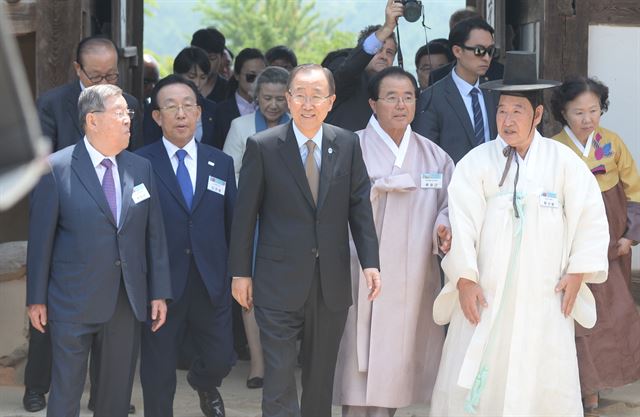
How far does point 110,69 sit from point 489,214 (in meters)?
2.16

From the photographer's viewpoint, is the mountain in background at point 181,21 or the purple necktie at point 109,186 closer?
the purple necktie at point 109,186

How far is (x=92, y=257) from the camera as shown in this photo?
4602 mm

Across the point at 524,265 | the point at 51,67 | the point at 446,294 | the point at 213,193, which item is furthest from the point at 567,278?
the point at 51,67

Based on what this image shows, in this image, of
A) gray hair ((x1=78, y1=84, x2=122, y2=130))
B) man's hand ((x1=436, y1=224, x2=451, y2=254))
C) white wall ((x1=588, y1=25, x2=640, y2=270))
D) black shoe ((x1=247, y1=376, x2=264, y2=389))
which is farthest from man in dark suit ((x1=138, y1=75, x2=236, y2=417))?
white wall ((x1=588, y1=25, x2=640, y2=270))

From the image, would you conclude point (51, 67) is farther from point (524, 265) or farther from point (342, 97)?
point (524, 265)

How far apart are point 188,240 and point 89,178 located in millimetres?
726

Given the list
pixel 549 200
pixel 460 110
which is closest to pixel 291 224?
pixel 549 200

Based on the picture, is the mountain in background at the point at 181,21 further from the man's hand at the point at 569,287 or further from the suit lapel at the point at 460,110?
the man's hand at the point at 569,287

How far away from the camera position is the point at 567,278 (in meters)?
4.75

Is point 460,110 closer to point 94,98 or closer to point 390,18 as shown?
point 390,18

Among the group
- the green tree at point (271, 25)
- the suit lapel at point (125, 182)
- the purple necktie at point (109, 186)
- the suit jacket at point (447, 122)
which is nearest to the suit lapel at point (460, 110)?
the suit jacket at point (447, 122)

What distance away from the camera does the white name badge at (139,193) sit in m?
4.74

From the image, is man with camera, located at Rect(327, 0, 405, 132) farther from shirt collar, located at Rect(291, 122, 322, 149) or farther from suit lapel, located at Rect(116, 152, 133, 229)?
suit lapel, located at Rect(116, 152, 133, 229)

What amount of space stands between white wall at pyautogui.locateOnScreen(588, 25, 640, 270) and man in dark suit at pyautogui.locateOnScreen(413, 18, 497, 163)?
3.22 feet
